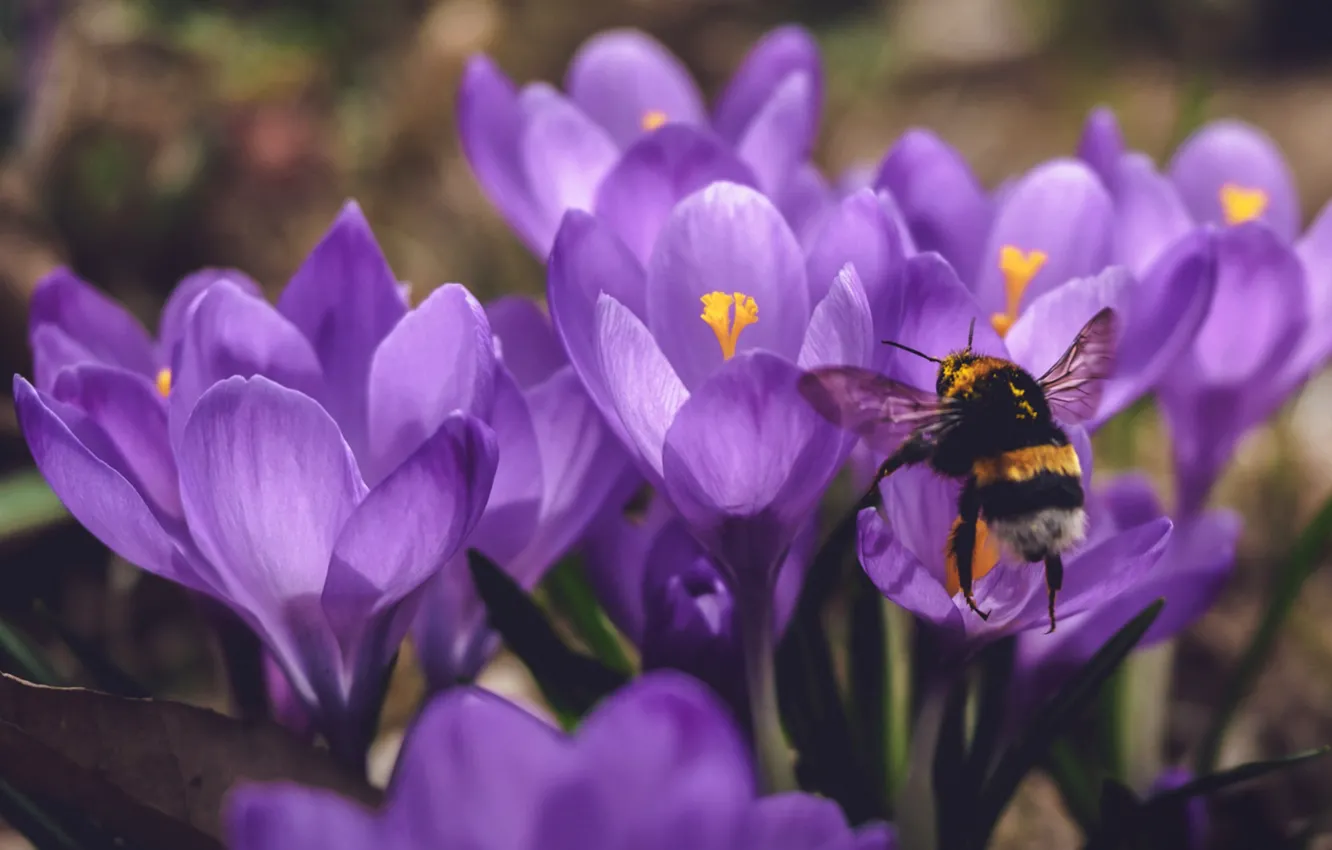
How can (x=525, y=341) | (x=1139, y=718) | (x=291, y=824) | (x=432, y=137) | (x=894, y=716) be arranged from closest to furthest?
(x=291, y=824) → (x=525, y=341) → (x=894, y=716) → (x=1139, y=718) → (x=432, y=137)

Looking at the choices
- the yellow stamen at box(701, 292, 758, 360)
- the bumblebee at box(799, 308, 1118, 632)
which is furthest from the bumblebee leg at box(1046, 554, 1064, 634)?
the yellow stamen at box(701, 292, 758, 360)

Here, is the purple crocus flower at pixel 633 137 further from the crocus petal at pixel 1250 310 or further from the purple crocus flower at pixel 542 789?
the purple crocus flower at pixel 542 789

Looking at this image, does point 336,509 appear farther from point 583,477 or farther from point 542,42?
point 542,42

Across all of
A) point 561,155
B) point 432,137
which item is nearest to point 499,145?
point 561,155

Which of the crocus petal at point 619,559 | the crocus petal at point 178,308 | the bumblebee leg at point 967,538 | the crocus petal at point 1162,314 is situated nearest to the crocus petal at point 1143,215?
the crocus petal at point 1162,314

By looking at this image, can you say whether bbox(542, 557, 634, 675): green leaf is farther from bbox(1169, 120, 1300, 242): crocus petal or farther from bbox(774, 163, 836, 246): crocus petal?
bbox(1169, 120, 1300, 242): crocus petal

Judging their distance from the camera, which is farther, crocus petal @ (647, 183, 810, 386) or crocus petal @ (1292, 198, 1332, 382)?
crocus petal @ (1292, 198, 1332, 382)

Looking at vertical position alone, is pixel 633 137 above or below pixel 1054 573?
above

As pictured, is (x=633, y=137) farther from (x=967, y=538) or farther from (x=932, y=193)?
(x=967, y=538)

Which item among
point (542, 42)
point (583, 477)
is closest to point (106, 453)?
point (583, 477)
